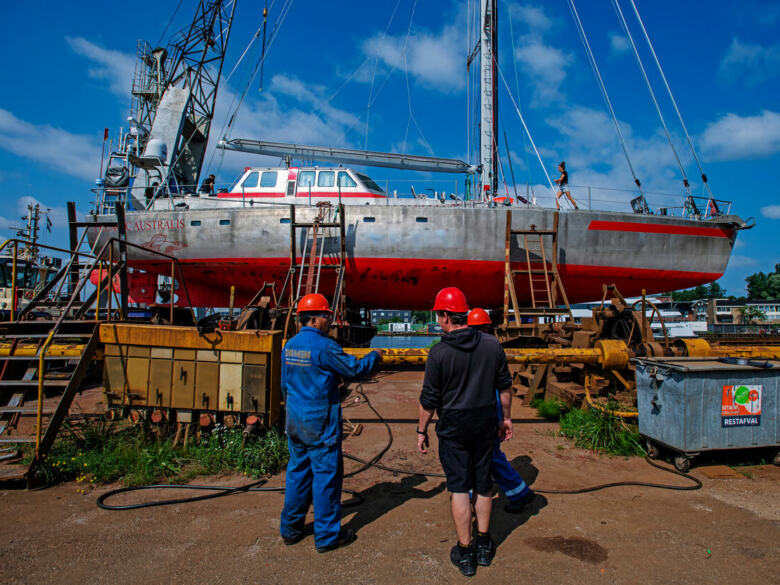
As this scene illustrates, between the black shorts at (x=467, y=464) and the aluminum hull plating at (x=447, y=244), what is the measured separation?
8.97 m

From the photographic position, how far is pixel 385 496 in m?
3.65

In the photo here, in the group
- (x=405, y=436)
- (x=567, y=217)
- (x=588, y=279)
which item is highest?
(x=567, y=217)

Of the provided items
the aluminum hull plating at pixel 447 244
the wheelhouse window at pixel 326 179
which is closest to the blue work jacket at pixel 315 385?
the aluminum hull plating at pixel 447 244

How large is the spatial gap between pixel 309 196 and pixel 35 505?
32.6 ft

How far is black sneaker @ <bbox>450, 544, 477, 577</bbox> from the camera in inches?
97.5

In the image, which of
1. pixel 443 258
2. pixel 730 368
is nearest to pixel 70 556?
pixel 730 368

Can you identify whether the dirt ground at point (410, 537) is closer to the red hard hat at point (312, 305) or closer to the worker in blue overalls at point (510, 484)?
the worker in blue overalls at point (510, 484)

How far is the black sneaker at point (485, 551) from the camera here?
102 inches

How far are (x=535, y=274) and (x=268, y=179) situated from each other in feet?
27.8

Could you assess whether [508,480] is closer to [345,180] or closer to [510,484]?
[510,484]

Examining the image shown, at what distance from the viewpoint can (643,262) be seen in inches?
454

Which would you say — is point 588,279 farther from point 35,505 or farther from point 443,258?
point 35,505

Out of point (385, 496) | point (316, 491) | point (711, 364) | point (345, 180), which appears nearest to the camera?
point (316, 491)

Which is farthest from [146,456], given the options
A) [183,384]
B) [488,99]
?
[488,99]
